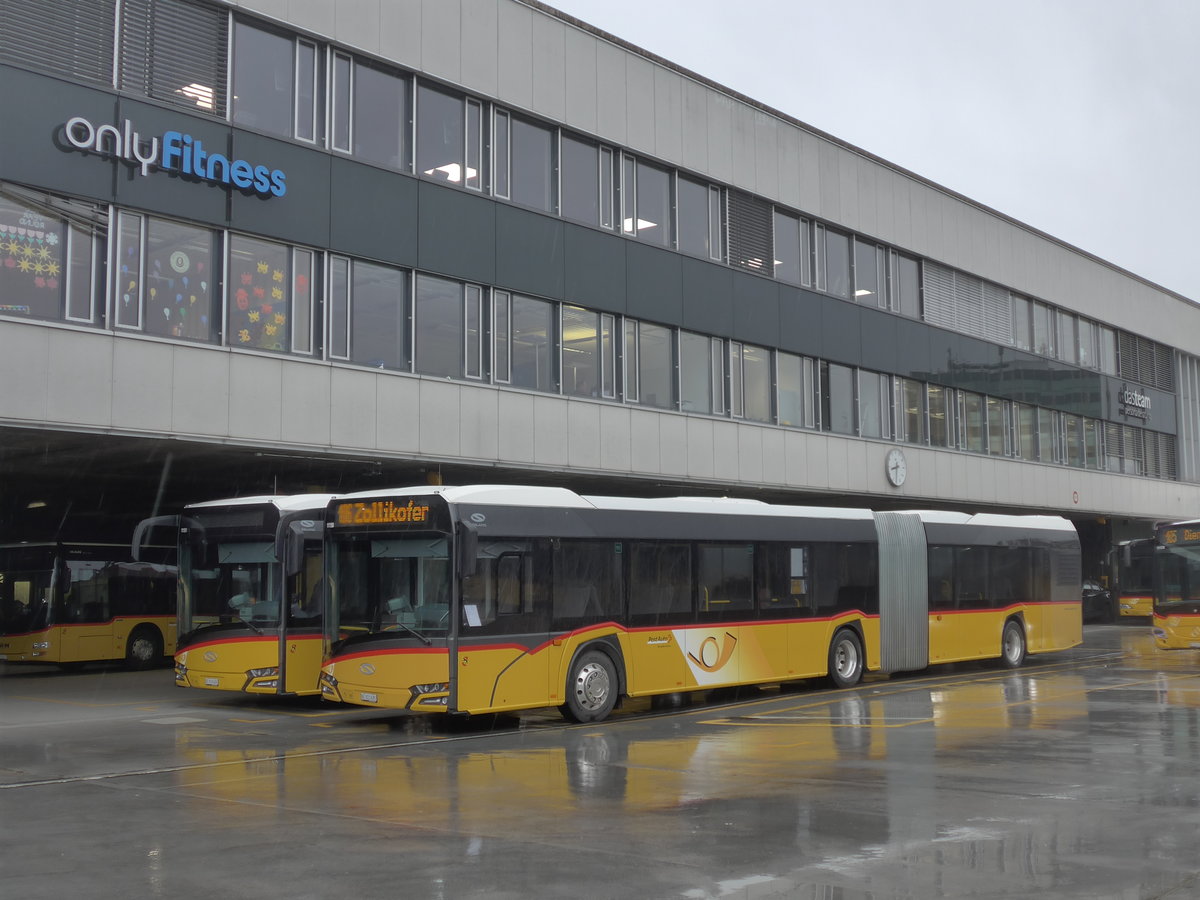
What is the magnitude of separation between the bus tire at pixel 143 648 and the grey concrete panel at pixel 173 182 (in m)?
11.9

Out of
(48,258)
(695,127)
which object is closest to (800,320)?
(695,127)

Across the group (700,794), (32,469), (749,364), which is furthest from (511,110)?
(700,794)

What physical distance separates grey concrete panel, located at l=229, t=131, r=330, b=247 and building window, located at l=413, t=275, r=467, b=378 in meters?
2.20

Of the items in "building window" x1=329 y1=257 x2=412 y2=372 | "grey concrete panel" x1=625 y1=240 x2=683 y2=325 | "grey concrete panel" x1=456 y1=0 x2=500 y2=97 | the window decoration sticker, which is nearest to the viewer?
the window decoration sticker

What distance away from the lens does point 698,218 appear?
28969 millimetres

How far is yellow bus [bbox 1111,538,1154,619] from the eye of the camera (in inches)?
1598

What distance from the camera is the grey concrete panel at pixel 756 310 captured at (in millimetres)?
29688

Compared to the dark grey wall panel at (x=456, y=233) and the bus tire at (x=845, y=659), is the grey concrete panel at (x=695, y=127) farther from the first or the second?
the bus tire at (x=845, y=659)

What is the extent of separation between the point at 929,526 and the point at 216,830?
55.6 ft

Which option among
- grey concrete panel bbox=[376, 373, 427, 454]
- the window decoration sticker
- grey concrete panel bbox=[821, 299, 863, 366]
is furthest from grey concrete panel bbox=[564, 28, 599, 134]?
the window decoration sticker

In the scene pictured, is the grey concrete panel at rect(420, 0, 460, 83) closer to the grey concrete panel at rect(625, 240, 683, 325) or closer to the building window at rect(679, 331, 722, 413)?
the grey concrete panel at rect(625, 240, 683, 325)

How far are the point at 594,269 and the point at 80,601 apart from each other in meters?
13.1

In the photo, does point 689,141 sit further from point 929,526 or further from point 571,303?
point 929,526

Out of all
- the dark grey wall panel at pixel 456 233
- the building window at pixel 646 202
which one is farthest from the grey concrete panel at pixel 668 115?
the dark grey wall panel at pixel 456 233
